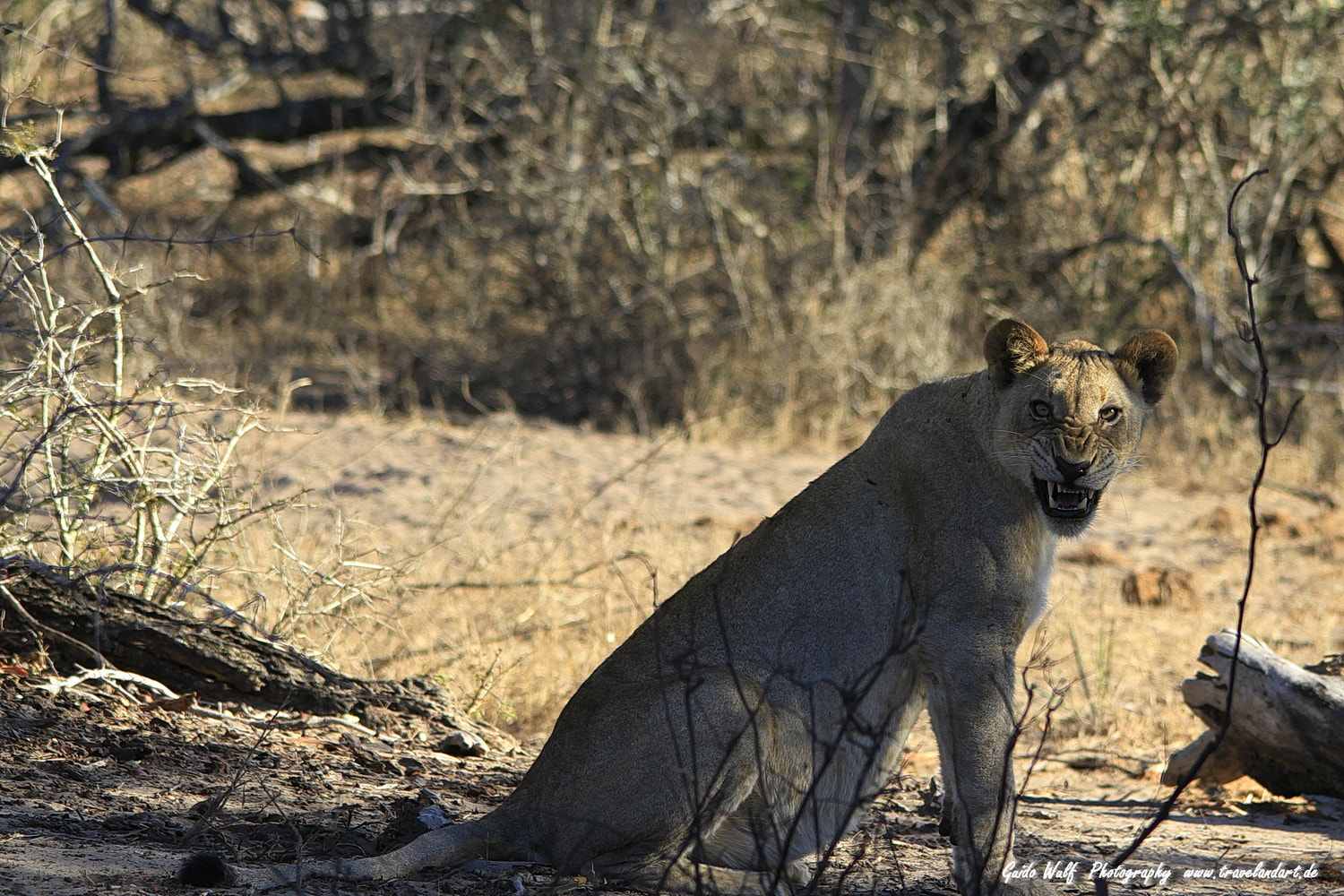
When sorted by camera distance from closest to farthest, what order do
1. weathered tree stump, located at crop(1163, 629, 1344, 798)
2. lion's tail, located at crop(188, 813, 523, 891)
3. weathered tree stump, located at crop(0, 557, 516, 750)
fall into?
lion's tail, located at crop(188, 813, 523, 891), weathered tree stump, located at crop(0, 557, 516, 750), weathered tree stump, located at crop(1163, 629, 1344, 798)

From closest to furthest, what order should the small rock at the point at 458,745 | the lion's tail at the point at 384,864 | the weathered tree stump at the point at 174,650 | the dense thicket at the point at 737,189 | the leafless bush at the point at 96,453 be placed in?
1. the lion's tail at the point at 384,864
2. the leafless bush at the point at 96,453
3. the weathered tree stump at the point at 174,650
4. the small rock at the point at 458,745
5. the dense thicket at the point at 737,189

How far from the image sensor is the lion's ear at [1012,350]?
3.80 meters

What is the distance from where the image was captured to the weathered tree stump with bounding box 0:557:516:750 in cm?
446

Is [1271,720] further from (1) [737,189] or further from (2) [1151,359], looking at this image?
(1) [737,189]

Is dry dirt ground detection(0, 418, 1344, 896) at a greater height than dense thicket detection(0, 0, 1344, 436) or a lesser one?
→ lesser

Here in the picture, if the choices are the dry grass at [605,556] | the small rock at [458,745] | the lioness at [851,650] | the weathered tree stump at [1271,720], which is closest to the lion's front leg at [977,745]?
the lioness at [851,650]

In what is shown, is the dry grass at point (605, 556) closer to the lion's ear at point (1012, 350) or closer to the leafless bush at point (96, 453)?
the leafless bush at point (96, 453)

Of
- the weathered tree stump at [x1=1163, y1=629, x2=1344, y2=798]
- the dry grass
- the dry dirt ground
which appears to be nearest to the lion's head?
the dry grass

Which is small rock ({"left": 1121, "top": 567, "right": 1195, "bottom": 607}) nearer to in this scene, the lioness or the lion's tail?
the lioness

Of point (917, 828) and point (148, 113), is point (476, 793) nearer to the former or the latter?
point (917, 828)

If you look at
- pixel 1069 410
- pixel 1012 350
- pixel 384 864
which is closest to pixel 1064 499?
pixel 1069 410

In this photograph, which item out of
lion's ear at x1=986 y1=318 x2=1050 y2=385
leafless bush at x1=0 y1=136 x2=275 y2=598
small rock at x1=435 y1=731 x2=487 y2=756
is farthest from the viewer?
small rock at x1=435 y1=731 x2=487 y2=756

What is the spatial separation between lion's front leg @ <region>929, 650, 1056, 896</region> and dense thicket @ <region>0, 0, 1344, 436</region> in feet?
21.4

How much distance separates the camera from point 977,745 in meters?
3.61
